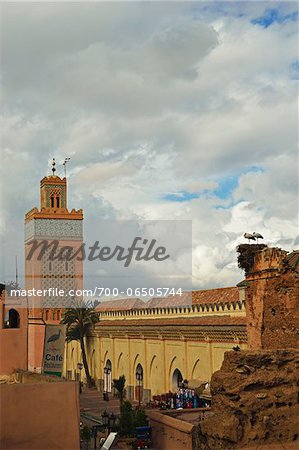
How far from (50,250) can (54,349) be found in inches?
1344

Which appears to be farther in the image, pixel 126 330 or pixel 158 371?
pixel 126 330

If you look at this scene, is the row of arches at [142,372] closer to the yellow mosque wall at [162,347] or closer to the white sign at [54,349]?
the yellow mosque wall at [162,347]

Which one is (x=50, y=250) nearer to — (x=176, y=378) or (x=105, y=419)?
(x=176, y=378)

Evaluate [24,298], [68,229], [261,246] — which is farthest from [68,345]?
[261,246]

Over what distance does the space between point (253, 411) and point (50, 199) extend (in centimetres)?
3984

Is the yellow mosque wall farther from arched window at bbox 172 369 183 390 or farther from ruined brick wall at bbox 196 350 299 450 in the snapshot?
ruined brick wall at bbox 196 350 299 450

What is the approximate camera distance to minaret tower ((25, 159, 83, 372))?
49.4 metres

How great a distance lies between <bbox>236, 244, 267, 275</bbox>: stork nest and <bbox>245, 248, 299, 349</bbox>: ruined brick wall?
257mm

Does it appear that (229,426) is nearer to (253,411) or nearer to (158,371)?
(253,411)

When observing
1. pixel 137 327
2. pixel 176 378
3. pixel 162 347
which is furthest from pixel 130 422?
pixel 137 327

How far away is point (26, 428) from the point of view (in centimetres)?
1055

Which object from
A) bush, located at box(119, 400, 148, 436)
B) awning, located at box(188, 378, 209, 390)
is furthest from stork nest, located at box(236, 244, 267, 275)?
awning, located at box(188, 378, 209, 390)

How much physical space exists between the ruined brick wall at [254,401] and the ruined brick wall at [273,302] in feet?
3.19

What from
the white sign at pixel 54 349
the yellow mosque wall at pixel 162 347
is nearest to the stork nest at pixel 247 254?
the white sign at pixel 54 349
